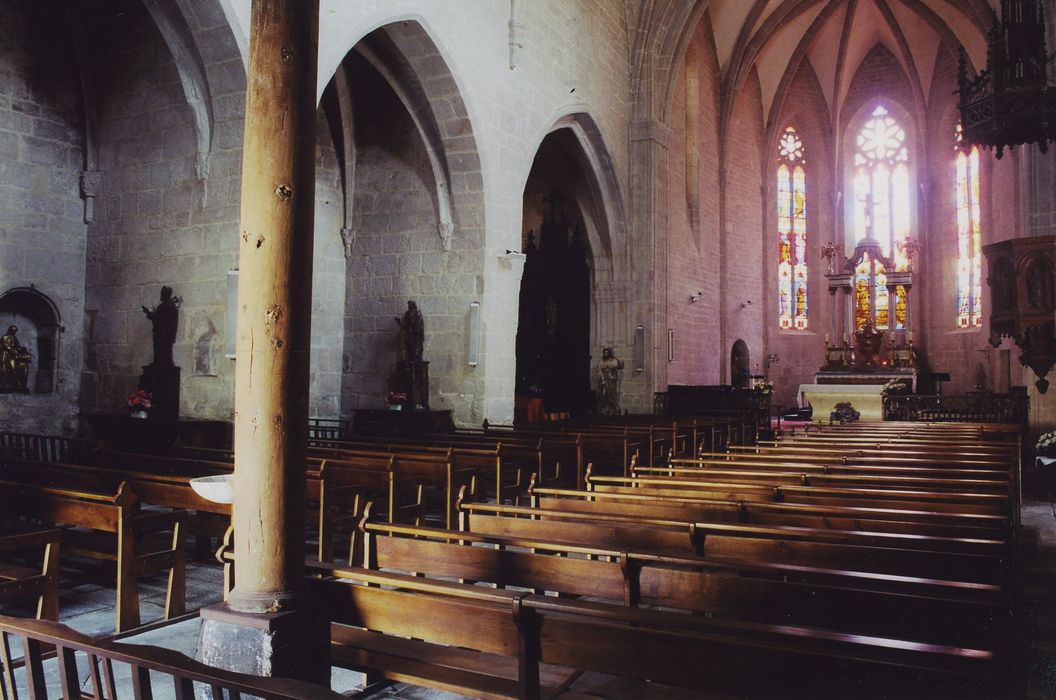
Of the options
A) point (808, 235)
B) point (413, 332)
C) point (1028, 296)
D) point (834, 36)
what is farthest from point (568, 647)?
point (834, 36)

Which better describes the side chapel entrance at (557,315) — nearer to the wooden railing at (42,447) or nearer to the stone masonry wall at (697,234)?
the stone masonry wall at (697,234)

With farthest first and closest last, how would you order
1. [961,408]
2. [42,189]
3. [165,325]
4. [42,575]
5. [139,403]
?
[961,408]
[42,189]
[165,325]
[139,403]
[42,575]

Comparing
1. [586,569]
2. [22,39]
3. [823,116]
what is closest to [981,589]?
[586,569]

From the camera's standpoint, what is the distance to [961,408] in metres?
16.5

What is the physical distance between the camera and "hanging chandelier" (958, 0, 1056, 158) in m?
10.0

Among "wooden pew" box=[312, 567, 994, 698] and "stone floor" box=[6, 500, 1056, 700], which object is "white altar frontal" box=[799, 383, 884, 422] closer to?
"stone floor" box=[6, 500, 1056, 700]

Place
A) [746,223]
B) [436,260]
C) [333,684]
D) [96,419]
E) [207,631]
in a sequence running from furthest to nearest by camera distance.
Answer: [746,223] < [436,260] < [96,419] < [333,684] < [207,631]

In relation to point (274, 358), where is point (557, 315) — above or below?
above

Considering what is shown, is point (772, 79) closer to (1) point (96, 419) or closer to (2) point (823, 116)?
(2) point (823, 116)

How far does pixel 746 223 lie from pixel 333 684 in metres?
22.1

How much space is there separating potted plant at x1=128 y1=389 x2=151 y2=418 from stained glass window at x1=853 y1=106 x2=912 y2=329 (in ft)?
68.8

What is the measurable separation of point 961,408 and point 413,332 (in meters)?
11.4

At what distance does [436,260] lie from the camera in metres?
12.4

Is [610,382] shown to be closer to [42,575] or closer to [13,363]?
[13,363]
